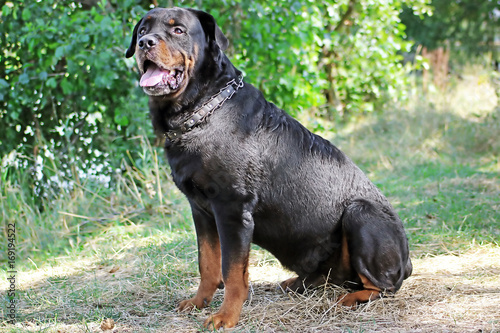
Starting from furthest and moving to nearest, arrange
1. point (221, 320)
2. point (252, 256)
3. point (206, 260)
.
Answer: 1. point (252, 256)
2. point (206, 260)
3. point (221, 320)

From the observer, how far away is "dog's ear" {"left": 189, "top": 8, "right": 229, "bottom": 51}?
3.25 metres

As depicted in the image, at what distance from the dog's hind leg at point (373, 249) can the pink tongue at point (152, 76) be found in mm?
1392

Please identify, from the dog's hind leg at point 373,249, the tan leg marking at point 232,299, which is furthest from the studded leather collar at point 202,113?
the dog's hind leg at point 373,249

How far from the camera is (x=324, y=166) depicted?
328 cm

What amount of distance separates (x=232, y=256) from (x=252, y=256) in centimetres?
146

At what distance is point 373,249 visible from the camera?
122 inches

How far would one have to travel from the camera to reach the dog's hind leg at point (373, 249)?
3.11 m

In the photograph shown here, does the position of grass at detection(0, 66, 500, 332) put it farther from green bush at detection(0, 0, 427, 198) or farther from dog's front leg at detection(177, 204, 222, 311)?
green bush at detection(0, 0, 427, 198)

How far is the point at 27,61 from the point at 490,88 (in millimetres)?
8453

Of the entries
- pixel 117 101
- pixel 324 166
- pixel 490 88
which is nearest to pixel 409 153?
pixel 490 88

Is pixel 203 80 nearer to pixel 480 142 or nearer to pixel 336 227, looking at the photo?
pixel 336 227

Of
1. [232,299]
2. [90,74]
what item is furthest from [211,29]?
[90,74]

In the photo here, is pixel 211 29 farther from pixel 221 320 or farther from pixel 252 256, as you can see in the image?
pixel 252 256

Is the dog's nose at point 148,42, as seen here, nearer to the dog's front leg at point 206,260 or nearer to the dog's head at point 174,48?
the dog's head at point 174,48
